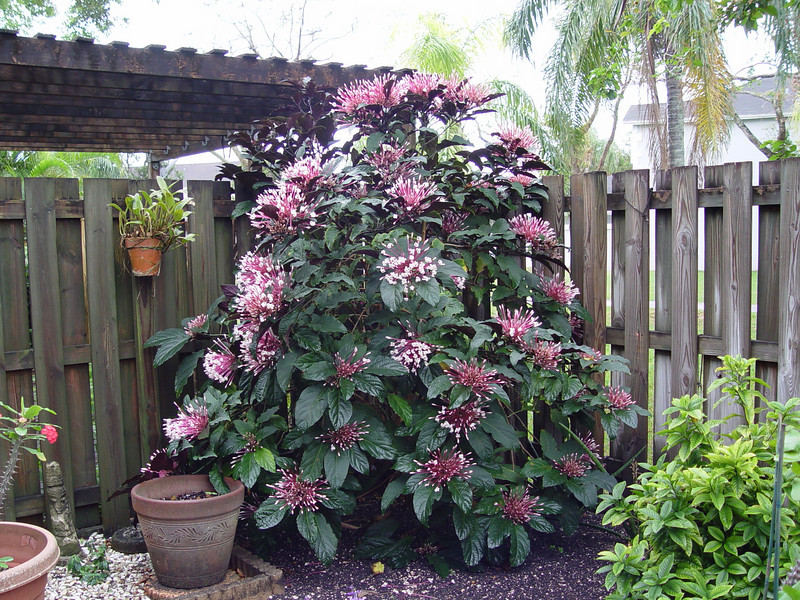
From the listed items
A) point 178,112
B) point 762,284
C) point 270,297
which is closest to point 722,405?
point 762,284

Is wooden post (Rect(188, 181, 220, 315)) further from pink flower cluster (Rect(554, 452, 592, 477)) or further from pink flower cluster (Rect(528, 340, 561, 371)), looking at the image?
pink flower cluster (Rect(554, 452, 592, 477))

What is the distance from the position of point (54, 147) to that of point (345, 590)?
6414 mm

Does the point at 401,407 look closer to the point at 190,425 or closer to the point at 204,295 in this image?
the point at 190,425

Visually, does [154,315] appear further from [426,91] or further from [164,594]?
[426,91]

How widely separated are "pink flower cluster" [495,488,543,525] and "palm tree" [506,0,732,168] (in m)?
7.76

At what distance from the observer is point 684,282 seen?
2795 mm

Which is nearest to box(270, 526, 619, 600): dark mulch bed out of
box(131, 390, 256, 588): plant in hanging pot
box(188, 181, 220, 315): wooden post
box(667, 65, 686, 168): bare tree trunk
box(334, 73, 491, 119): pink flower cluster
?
box(131, 390, 256, 588): plant in hanging pot

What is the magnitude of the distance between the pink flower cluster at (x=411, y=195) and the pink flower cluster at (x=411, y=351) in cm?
47

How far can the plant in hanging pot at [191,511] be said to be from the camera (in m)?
2.36

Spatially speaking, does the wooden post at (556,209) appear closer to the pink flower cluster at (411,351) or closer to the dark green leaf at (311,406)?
the pink flower cluster at (411,351)

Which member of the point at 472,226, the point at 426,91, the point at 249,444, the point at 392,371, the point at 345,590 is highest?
the point at 426,91

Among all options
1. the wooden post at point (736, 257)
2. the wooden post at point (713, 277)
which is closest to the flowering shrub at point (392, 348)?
the wooden post at point (713, 277)

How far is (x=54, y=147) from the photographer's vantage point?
23.3ft

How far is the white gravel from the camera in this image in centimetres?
242
